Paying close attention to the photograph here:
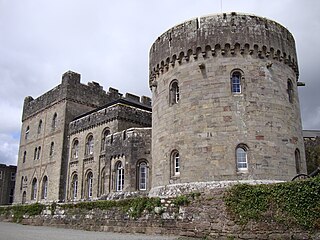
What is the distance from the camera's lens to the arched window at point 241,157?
15680mm

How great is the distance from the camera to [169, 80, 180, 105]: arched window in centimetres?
1812

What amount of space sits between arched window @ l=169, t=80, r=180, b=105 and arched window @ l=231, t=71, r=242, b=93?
2.86m

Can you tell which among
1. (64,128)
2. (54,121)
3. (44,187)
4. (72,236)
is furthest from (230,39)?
(44,187)

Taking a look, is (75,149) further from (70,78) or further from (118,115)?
(70,78)

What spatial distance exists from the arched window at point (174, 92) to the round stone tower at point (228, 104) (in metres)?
0.05

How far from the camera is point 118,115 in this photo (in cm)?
2717

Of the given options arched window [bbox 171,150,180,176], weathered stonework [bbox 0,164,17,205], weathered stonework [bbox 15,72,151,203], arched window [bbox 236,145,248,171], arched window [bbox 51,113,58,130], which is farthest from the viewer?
weathered stonework [bbox 0,164,17,205]

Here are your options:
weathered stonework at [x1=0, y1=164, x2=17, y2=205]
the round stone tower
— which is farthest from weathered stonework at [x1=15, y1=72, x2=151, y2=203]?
weathered stonework at [x1=0, y1=164, x2=17, y2=205]

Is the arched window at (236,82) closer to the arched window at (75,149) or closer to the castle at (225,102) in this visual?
the castle at (225,102)

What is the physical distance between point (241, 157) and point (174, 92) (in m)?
4.98

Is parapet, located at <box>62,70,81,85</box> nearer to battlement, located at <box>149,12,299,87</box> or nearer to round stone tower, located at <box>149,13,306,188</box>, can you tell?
round stone tower, located at <box>149,13,306,188</box>

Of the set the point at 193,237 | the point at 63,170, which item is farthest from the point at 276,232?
the point at 63,170

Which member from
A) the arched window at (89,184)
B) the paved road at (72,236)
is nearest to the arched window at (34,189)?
the arched window at (89,184)

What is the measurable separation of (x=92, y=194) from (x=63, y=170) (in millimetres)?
5866
